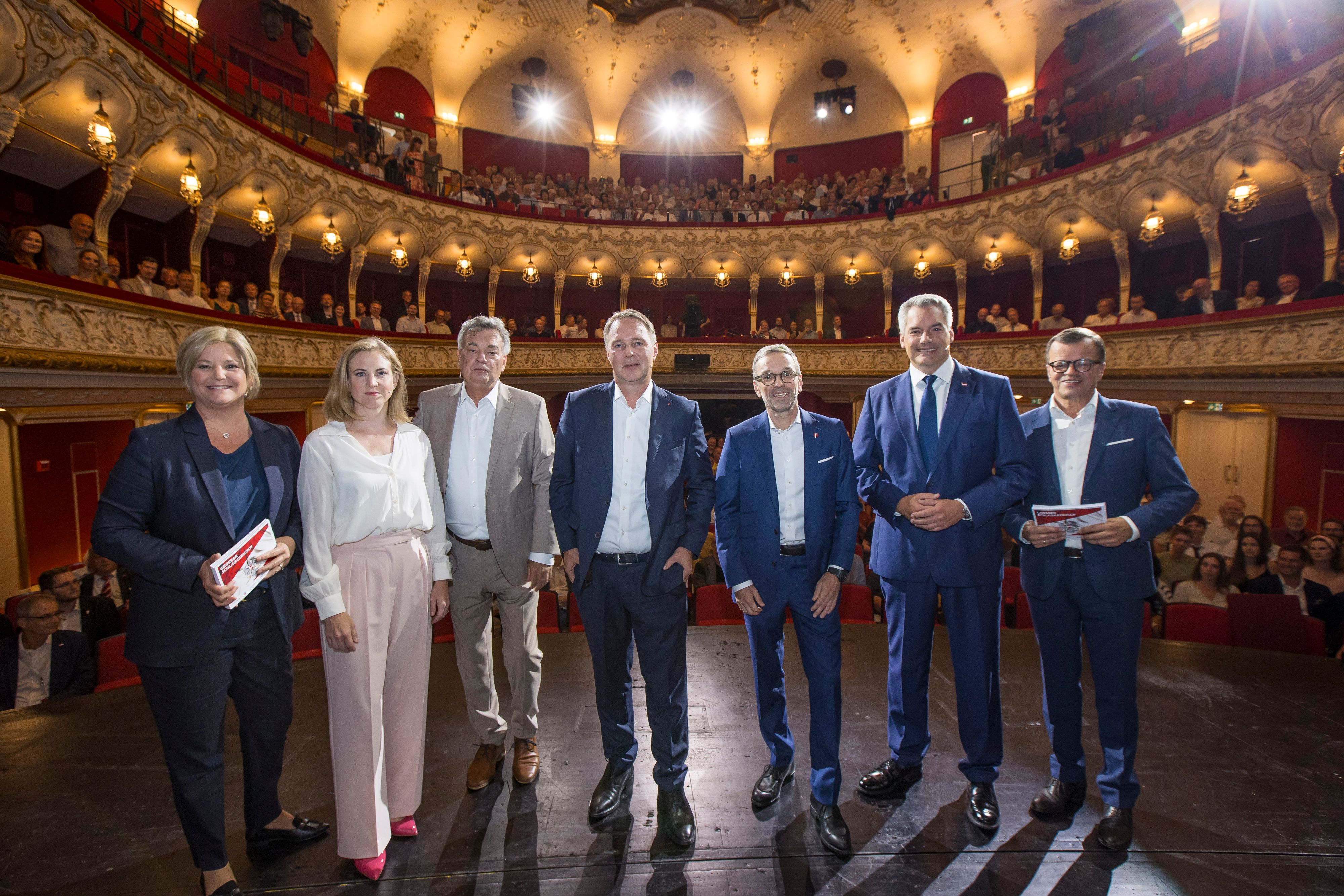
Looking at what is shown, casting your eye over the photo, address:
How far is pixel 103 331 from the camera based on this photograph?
6543 millimetres

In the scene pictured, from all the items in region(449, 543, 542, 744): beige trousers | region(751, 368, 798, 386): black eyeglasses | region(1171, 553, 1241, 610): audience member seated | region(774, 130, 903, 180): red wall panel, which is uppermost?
region(774, 130, 903, 180): red wall panel

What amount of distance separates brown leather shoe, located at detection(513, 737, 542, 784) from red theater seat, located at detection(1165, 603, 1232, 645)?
486 centimetres

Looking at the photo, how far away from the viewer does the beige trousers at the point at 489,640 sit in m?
2.72

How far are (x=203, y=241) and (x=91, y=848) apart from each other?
39.7 ft

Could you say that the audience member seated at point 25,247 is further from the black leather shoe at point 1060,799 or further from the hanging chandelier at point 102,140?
the black leather shoe at point 1060,799

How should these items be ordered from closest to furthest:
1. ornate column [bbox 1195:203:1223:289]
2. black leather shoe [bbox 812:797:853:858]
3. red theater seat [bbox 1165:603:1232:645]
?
black leather shoe [bbox 812:797:853:858]
red theater seat [bbox 1165:603:1232:645]
ornate column [bbox 1195:203:1223:289]

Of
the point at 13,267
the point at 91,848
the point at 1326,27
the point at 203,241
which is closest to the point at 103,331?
the point at 13,267

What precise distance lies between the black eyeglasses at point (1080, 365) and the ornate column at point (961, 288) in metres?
14.0

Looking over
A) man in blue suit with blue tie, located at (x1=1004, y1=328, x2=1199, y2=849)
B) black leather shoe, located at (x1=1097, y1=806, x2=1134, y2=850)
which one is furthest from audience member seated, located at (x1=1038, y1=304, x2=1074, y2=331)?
black leather shoe, located at (x1=1097, y1=806, x2=1134, y2=850)

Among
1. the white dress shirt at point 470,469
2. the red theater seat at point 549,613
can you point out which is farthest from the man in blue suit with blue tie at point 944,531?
the red theater seat at point 549,613

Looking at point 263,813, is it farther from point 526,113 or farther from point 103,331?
point 526,113

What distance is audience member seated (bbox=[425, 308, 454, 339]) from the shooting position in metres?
14.5

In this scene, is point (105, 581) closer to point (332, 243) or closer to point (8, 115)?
point (8, 115)

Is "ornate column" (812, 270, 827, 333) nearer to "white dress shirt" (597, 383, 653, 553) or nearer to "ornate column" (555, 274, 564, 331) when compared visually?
"ornate column" (555, 274, 564, 331)
